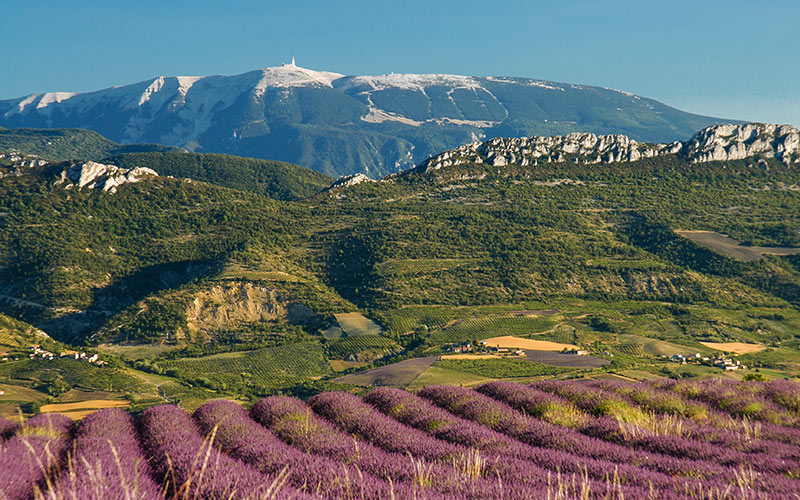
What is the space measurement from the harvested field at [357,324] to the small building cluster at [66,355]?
2317 inches

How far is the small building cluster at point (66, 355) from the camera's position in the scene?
111 meters

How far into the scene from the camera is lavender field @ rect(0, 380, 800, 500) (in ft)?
27.6

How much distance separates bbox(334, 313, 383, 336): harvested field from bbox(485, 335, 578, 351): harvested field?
31542 mm

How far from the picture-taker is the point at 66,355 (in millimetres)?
114562

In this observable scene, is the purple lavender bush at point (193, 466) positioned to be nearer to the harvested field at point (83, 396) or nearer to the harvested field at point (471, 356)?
the harvested field at point (83, 396)

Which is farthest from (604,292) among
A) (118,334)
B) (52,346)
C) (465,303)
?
(52,346)

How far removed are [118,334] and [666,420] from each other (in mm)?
147804

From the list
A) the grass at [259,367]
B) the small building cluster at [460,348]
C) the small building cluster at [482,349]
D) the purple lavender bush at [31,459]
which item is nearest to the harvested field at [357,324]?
the grass at [259,367]

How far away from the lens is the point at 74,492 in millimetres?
6828

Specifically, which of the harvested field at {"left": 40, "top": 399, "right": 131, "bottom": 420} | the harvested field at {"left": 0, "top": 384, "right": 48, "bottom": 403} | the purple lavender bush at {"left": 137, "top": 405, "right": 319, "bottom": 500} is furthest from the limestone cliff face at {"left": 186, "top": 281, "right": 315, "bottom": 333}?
the purple lavender bush at {"left": 137, "top": 405, "right": 319, "bottom": 500}

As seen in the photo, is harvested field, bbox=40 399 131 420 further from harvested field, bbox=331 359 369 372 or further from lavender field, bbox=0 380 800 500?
lavender field, bbox=0 380 800 500

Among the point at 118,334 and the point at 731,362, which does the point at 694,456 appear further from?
the point at 118,334

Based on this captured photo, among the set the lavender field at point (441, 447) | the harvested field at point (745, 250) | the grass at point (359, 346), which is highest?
the lavender field at point (441, 447)

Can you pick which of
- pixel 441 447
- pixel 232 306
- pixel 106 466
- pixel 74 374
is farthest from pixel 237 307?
pixel 106 466
